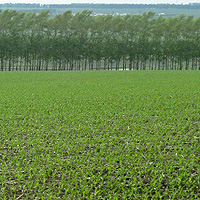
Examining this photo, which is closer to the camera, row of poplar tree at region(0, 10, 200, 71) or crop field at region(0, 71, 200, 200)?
crop field at region(0, 71, 200, 200)

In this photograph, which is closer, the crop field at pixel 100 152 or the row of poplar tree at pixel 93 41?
the crop field at pixel 100 152

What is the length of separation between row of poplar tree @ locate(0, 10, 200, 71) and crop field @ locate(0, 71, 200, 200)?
210 ft

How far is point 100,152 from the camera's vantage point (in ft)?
28.6

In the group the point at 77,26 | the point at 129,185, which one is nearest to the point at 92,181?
the point at 129,185

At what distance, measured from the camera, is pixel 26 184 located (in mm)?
6773

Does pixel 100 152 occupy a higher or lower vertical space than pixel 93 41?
lower

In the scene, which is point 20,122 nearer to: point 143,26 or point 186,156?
point 186,156

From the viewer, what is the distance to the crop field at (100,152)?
6.57 m

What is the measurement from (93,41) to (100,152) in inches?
2960

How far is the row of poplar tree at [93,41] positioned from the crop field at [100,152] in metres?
64.0

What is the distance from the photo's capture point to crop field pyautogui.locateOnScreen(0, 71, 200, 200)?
6574 mm

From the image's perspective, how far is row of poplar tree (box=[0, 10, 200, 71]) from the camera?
7812 cm

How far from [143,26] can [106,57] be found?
1657 centimetres

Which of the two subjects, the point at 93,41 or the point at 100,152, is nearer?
the point at 100,152
